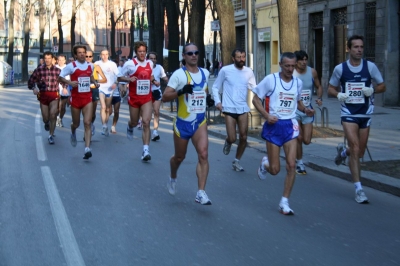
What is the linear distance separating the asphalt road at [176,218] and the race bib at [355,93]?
122cm

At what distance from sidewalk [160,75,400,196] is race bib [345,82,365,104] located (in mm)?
1327

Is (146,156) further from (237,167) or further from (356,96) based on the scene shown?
(356,96)

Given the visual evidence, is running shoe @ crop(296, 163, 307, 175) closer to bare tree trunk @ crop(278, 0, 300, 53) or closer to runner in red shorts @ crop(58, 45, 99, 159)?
runner in red shorts @ crop(58, 45, 99, 159)

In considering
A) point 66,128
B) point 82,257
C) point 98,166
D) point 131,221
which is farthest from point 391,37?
point 82,257

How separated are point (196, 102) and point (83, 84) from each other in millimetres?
5216

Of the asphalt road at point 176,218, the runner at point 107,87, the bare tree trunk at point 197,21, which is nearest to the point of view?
the asphalt road at point 176,218

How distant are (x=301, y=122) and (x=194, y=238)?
479 centimetres

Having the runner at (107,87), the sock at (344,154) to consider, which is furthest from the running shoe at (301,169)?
the runner at (107,87)

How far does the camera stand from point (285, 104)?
28.1 feet

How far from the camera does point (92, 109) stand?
534 inches

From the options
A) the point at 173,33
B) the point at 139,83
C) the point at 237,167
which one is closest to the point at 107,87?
the point at 139,83

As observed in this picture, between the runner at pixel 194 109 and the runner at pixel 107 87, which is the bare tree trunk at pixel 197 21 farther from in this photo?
the runner at pixel 194 109

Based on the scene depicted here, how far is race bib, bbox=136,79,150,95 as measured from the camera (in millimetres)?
13352

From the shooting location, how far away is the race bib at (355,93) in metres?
9.35
